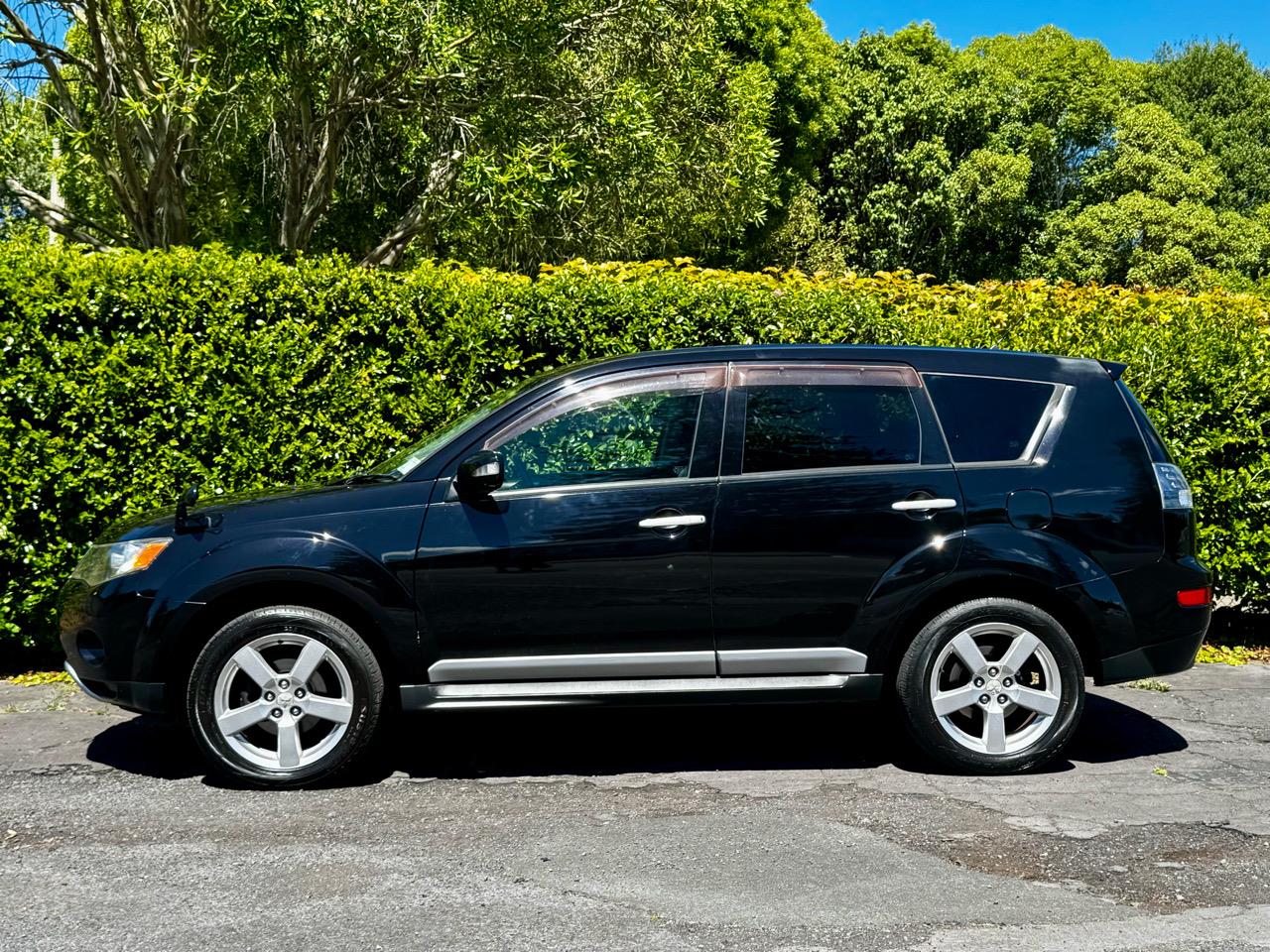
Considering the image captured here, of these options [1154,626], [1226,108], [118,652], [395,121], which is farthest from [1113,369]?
[1226,108]

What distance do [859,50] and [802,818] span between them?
121ft

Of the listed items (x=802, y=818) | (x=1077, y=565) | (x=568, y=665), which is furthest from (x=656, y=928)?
(x=1077, y=565)

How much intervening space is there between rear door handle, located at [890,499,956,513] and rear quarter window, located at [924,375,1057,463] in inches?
9.0

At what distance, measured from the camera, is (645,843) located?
15.6 feet

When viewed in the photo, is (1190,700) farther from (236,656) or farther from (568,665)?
(236,656)

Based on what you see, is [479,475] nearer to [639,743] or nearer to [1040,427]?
[639,743]

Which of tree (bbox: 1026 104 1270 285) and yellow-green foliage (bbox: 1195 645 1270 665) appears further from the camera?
tree (bbox: 1026 104 1270 285)

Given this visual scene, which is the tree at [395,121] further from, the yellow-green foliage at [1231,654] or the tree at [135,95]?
the yellow-green foliage at [1231,654]

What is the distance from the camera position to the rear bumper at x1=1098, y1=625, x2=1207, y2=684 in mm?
5660

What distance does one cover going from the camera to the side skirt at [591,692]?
542cm

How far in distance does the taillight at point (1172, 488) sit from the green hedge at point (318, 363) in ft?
8.26

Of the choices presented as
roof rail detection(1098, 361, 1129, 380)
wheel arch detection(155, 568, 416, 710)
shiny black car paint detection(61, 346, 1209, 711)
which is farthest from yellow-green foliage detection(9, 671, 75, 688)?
roof rail detection(1098, 361, 1129, 380)

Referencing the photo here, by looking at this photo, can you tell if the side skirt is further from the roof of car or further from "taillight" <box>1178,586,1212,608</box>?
"taillight" <box>1178,586,1212,608</box>

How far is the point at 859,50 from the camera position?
127 feet
